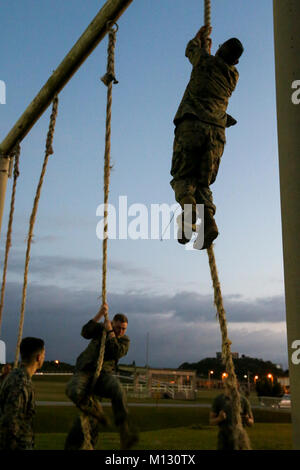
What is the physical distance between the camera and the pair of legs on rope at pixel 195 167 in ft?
6.88

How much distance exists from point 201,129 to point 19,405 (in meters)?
1.59

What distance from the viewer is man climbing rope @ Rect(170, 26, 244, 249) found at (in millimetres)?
2105

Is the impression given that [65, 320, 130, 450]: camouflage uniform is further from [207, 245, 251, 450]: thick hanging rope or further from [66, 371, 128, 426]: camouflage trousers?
[207, 245, 251, 450]: thick hanging rope

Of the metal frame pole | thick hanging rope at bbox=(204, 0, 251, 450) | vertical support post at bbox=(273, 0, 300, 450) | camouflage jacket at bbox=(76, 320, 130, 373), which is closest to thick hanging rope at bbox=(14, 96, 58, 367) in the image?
the metal frame pole

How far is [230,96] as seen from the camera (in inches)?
91.8

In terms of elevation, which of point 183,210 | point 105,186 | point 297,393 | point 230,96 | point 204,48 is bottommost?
point 297,393

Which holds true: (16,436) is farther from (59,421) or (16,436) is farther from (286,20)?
(59,421)

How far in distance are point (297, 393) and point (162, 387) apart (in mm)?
30962

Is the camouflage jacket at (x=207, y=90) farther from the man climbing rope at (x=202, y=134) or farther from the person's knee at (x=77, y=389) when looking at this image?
the person's knee at (x=77, y=389)

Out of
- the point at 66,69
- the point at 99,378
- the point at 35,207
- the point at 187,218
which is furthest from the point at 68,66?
the point at 99,378

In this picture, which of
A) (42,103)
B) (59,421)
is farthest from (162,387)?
(42,103)

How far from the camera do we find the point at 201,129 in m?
2.12

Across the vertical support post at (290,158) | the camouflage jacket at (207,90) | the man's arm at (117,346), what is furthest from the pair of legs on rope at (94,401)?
Answer: the camouflage jacket at (207,90)

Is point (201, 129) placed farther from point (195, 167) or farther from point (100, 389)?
point (100, 389)
